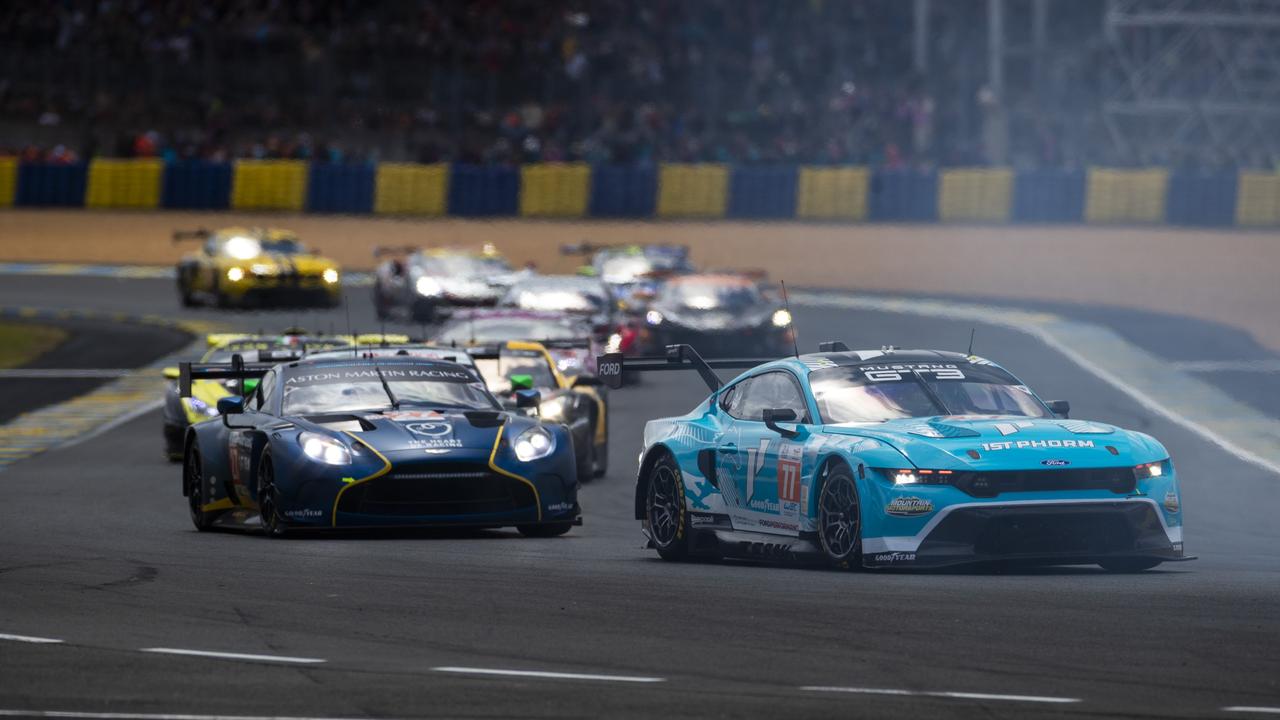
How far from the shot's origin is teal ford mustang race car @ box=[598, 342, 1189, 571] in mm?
10203

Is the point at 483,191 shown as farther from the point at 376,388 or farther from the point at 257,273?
the point at 376,388

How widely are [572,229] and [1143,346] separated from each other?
17569mm

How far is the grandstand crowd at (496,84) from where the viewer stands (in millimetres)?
45719

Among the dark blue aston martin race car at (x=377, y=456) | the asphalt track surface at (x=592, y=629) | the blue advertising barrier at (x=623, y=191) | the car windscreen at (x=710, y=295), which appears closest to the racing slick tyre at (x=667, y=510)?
the asphalt track surface at (x=592, y=629)

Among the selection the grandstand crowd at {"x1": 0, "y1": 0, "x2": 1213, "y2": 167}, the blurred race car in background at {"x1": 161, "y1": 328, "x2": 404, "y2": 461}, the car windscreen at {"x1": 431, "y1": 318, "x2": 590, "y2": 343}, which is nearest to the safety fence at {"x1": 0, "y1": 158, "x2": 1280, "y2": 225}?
the grandstand crowd at {"x1": 0, "y1": 0, "x2": 1213, "y2": 167}

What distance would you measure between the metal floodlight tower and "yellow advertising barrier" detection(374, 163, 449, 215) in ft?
44.8

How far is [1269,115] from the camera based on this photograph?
43656 millimetres

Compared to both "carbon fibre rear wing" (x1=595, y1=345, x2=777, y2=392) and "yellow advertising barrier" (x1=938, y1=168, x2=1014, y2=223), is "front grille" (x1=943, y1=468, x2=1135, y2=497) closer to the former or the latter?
"carbon fibre rear wing" (x1=595, y1=345, x2=777, y2=392)

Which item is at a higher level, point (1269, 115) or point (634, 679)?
point (1269, 115)

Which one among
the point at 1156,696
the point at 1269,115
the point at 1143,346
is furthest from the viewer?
the point at 1269,115

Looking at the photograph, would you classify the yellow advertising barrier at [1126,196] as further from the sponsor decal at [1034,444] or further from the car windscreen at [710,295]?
the sponsor decal at [1034,444]

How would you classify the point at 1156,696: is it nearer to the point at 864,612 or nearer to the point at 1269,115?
the point at 864,612

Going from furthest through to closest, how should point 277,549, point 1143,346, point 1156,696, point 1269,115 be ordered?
point 1269,115, point 1143,346, point 277,549, point 1156,696

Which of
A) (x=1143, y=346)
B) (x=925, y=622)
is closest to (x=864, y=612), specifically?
(x=925, y=622)
